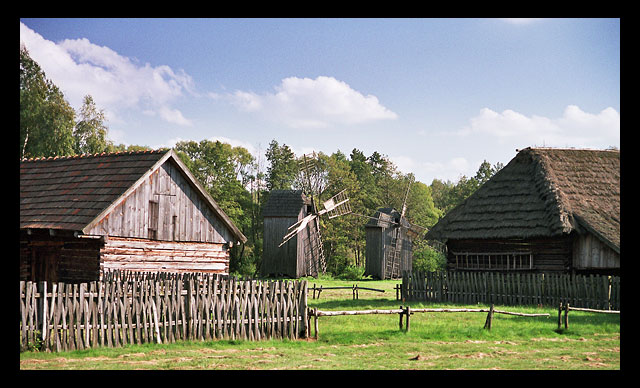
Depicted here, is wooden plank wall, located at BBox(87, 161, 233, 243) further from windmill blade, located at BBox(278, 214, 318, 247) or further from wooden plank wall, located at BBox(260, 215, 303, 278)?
wooden plank wall, located at BBox(260, 215, 303, 278)

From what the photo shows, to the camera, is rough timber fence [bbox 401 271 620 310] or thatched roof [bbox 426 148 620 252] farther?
thatched roof [bbox 426 148 620 252]

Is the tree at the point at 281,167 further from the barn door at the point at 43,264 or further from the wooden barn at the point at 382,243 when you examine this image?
the barn door at the point at 43,264

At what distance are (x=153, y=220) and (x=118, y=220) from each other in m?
1.76

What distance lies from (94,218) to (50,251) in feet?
15.0

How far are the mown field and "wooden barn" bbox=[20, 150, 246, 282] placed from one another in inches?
350

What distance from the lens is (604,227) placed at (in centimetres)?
2433

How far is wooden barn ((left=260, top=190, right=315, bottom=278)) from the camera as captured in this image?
4941cm

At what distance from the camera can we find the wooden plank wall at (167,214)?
76.4ft

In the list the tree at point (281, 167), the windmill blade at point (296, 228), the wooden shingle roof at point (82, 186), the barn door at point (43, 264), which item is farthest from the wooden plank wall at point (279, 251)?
the barn door at point (43, 264)

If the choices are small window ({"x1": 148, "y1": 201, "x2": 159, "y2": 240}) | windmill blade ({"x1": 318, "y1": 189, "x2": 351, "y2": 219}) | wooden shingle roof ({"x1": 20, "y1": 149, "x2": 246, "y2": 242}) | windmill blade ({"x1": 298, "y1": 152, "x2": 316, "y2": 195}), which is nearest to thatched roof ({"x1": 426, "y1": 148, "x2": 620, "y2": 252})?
wooden shingle roof ({"x1": 20, "y1": 149, "x2": 246, "y2": 242})

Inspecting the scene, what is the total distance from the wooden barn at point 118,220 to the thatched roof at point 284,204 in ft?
71.8
